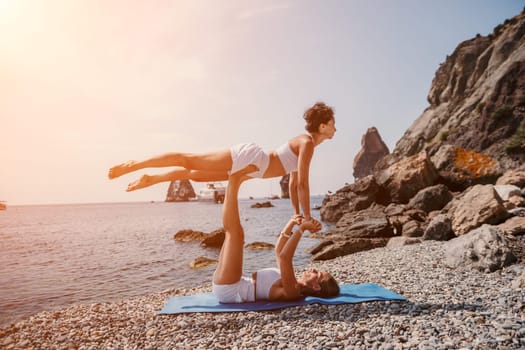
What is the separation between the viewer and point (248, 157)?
5766mm

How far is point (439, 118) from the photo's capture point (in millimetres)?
52625

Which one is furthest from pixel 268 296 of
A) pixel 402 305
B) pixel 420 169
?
pixel 420 169

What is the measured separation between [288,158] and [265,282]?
234 centimetres

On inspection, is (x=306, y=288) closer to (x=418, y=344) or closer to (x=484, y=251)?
(x=418, y=344)

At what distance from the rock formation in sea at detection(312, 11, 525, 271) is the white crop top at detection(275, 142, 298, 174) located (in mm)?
5005

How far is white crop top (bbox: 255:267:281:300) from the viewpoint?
6012mm

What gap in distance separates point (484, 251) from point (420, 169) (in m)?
15.6

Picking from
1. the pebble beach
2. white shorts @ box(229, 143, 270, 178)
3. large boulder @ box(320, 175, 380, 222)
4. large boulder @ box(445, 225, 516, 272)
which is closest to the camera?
the pebble beach

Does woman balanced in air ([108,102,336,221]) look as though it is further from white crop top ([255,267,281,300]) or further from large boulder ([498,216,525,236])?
large boulder ([498,216,525,236])

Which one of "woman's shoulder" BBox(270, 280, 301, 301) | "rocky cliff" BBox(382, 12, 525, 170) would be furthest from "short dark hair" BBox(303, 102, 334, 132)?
"rocky cliff" BBox(382, 12, 525, 170)

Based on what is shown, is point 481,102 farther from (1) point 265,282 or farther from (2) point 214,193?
(2) point 214,193

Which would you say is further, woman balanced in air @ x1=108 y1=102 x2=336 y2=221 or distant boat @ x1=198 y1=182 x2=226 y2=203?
Answer: distant boat @ x1=198 y1=182 x2=226 y2=203

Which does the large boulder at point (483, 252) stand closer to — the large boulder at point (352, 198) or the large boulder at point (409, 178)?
the large boulder at point (409, 178)

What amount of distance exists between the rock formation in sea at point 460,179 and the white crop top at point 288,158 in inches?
→ 197
